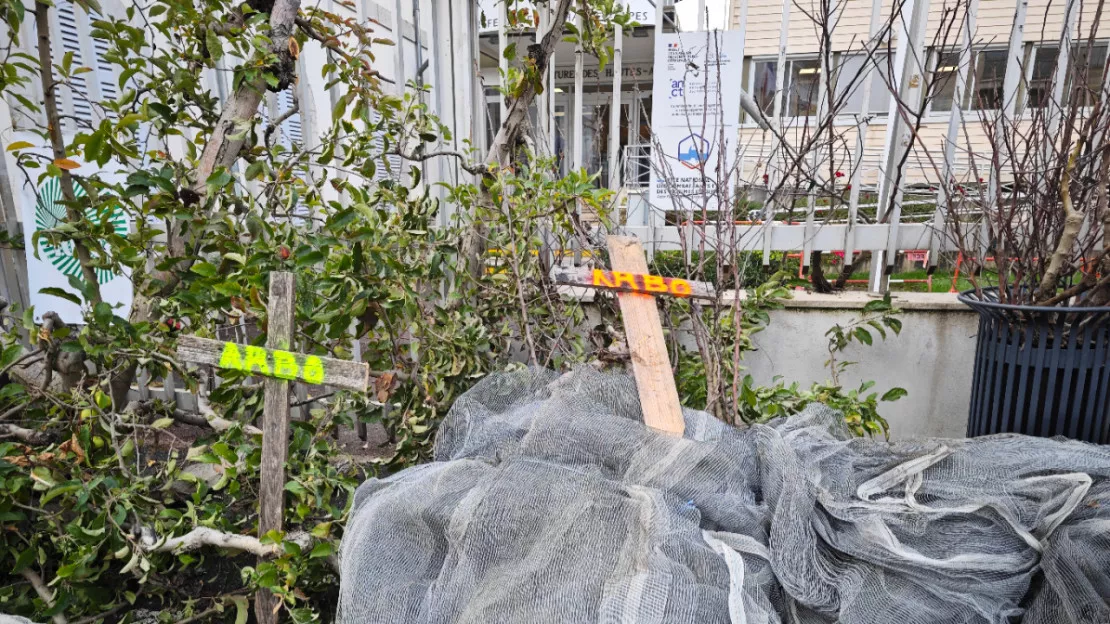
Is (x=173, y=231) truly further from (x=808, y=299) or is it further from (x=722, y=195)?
(x=808, y=299)

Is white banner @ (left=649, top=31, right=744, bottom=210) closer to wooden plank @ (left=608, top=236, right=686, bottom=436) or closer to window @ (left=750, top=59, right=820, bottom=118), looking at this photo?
window @ (left=750, top=59, right=820, bottom=118)

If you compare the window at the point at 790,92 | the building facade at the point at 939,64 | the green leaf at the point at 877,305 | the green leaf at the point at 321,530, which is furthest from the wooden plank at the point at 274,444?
the green leaf at the point at 877,305

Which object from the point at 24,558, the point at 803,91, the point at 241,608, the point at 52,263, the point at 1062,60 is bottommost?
the point at 241,608

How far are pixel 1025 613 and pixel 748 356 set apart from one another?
167 centimetres

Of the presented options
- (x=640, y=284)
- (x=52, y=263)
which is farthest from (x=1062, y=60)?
(x=52, y=263)

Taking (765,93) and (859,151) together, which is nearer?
(859,151)

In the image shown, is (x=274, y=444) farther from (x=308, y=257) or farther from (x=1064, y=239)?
(x=1064, y=239)

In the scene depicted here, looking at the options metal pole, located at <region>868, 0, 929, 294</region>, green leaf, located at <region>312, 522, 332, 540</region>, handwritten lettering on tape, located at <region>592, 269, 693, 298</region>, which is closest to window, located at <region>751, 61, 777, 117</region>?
metal pole, located at <region>868, 0, 929, 294</region>

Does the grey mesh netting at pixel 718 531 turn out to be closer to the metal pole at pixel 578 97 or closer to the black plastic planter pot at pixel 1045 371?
the black plastic planter pot at pixel 1045 371

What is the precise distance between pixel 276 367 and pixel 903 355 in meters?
2.80

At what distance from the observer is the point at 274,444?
1.66m

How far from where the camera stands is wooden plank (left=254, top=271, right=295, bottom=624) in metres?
1.59

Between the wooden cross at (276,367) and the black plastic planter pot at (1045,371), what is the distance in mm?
2176

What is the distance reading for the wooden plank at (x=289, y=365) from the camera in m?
1.57
